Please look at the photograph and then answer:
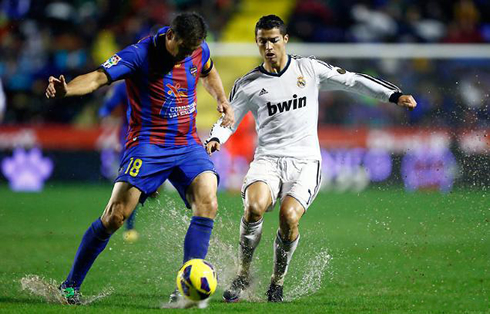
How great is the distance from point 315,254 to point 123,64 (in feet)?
11.2

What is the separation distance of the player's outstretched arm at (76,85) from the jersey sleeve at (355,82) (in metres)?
2.03

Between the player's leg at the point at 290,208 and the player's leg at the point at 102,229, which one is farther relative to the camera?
the player's leg at the point at 290,208

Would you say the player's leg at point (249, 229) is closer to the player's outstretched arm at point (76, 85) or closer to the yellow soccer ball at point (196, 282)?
the yellow soccer ball at point (196, 282)

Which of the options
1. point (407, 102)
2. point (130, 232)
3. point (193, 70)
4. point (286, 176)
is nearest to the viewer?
point (193, 70)

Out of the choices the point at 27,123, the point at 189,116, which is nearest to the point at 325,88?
the point at 189,116

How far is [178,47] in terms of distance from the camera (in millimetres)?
6594

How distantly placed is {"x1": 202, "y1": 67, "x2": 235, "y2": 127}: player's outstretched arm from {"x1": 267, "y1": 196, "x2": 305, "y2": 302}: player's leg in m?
0.79

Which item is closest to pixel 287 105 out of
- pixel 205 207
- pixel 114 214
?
pixel 205 207

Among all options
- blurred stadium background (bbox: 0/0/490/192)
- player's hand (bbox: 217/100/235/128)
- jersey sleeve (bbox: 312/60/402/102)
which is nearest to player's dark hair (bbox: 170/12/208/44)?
player's hand (bbox: 217/100/235/128)

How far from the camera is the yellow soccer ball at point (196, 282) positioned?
243 inches

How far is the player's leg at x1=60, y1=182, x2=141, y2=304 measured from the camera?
669cm

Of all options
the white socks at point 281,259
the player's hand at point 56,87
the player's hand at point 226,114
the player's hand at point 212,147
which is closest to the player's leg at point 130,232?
the player's hand at point 212,147

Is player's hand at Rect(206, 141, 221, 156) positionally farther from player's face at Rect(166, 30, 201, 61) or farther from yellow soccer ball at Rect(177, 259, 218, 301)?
yellow soccer ball at Rect(177, 259, 218, 301)

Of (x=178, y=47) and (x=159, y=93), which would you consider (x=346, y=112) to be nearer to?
(x=159, y=93)
